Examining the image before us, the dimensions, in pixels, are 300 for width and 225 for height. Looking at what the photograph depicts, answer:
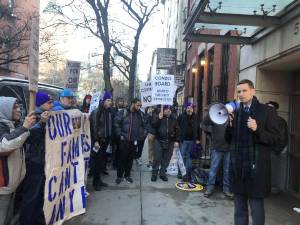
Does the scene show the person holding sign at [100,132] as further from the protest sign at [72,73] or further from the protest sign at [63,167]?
the protest sign at [72,73]

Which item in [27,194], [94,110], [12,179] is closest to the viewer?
[12,179]

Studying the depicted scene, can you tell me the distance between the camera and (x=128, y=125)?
9141 millimetres

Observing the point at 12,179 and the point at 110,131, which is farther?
the point at 110,131

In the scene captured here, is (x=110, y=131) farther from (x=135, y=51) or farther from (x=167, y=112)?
(x=135, y=51)

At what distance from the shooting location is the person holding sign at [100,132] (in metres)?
8.22

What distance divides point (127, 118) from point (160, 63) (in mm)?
17498

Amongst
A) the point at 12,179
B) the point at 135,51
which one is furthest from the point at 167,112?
the point at 135,51

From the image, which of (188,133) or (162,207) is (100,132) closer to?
(162,207)

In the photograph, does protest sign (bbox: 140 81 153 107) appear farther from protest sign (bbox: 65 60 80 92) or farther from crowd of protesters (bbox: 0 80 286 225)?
crowd of protesters (bbox: 0 80 286 225)

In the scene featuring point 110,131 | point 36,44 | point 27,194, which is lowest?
point 27,194

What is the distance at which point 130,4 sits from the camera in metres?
20.5

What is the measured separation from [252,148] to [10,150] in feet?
8.18

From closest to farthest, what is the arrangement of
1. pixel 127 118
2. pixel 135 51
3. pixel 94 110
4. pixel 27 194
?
pixel 27 194 < pixel 94 110 < pixel 127 118 < pixel 135 51

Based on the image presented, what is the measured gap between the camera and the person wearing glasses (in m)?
9.11
